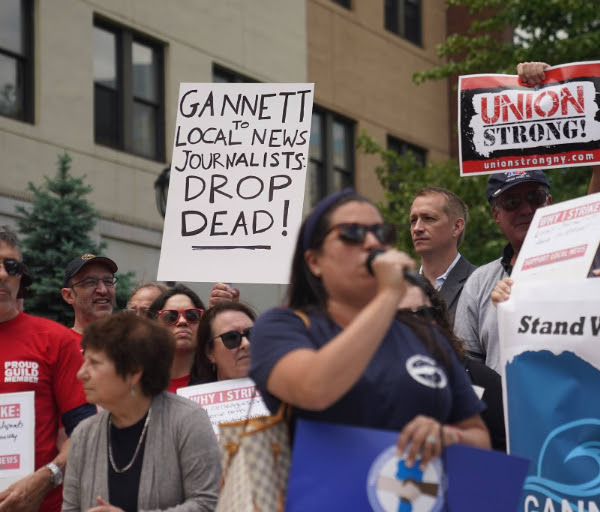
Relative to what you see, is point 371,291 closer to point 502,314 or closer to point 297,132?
point 502,314

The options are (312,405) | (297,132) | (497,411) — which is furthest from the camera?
(297,132)

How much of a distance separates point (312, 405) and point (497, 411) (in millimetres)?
1958

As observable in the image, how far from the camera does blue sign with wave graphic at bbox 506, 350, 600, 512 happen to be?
4.52 metres

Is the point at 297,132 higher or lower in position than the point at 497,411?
higher

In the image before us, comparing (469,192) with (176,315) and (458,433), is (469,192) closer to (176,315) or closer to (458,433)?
(176,315)

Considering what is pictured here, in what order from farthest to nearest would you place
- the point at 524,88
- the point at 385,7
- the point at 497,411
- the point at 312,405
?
the point at 385,7, the point at 524,88, the point at 497,411, the point at 312,405

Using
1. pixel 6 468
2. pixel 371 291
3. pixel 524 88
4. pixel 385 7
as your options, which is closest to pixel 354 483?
pixel 371 291

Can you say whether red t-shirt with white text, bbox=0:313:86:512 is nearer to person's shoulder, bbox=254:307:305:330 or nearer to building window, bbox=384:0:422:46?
person's shoulder, bbox=254:307:305:330

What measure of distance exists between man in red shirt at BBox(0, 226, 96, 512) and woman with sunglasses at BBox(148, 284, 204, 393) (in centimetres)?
74

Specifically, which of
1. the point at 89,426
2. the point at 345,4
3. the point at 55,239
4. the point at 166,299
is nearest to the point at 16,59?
the point at 55,239

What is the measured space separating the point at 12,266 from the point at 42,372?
50 centimetres

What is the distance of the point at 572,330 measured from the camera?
459cm

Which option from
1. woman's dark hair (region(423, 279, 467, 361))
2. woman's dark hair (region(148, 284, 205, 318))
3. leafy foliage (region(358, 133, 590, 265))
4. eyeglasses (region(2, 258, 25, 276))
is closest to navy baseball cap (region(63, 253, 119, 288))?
woman's dark hair (region(148, 284, 205, 318))

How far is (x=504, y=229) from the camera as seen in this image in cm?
580
